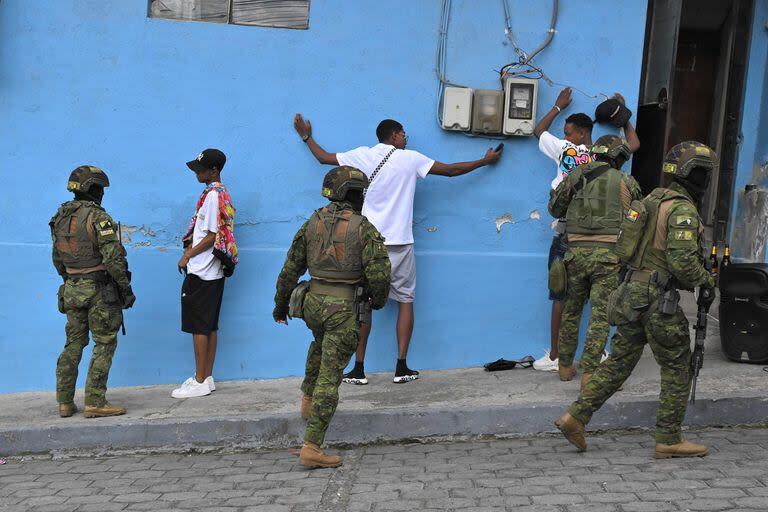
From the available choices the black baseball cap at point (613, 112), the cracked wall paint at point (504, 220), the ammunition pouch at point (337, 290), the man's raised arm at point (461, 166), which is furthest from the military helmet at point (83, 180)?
the black baseball cap at point (613, 112)

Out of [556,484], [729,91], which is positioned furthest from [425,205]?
[729,91]

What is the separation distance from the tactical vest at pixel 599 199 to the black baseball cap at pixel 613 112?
870mm

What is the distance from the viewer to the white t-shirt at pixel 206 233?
588cm

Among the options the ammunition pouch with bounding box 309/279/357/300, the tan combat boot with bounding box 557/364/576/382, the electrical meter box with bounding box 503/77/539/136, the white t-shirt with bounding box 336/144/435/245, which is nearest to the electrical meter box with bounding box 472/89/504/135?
the electrical meter box with bounding box 503/77/539/136

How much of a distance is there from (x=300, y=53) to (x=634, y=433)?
3.60 metres

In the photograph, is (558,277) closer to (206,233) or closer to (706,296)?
(706,296)

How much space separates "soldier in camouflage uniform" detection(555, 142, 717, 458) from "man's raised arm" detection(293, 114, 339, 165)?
2454 millimetres

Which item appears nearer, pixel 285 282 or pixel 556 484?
pixel 556 484

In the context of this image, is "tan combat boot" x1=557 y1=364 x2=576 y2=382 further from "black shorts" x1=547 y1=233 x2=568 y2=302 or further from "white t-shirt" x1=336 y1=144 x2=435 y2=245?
"white t-shirt" x1=336 y1=144 x2=435 y2=245

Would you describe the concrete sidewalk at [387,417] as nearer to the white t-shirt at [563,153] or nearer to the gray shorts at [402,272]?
the gray shorts at [402,272]

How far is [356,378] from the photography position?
6.18 metres

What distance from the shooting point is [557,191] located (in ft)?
18.2

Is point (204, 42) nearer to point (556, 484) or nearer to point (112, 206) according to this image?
point (112, 206)

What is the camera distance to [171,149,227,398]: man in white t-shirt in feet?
19.3
